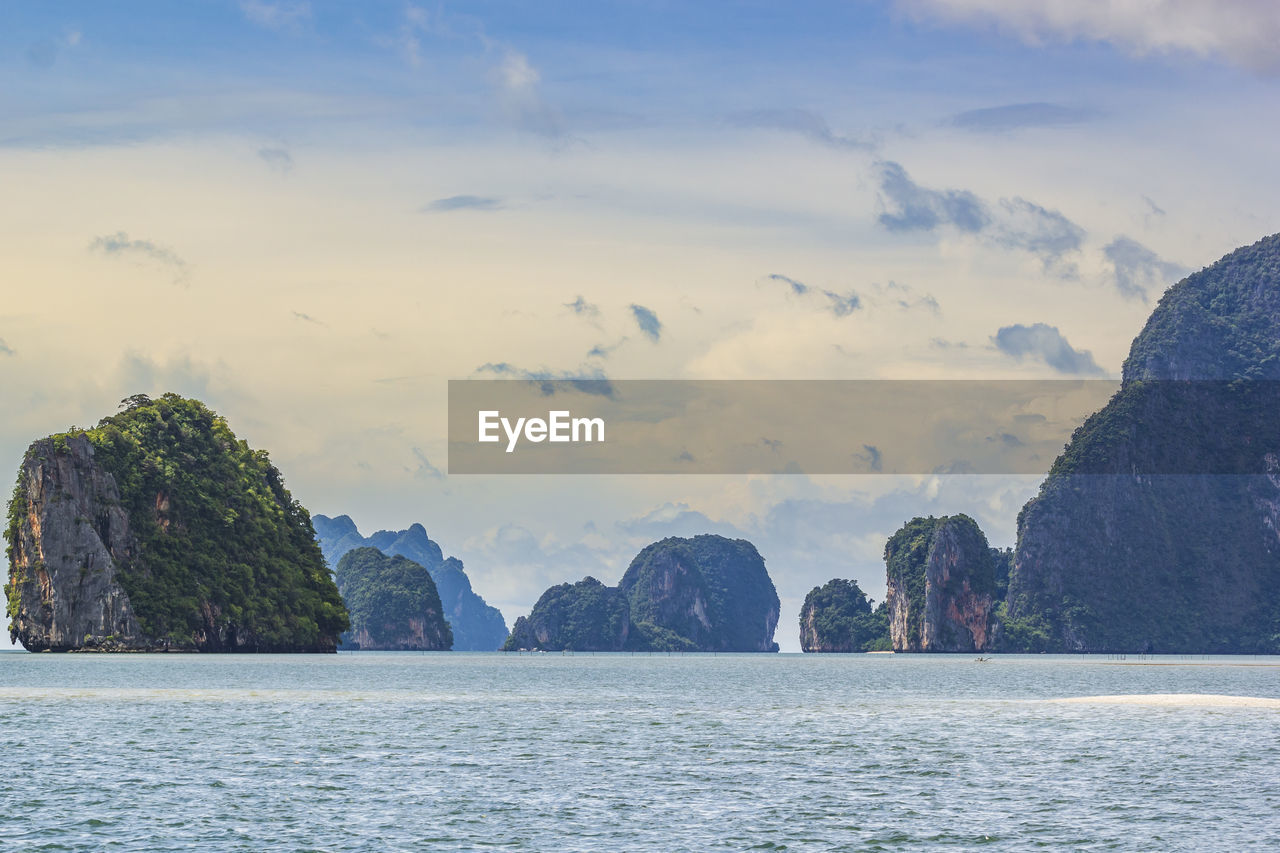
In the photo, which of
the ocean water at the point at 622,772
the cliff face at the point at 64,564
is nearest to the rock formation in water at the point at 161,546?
the cliff face at the point at 64,564

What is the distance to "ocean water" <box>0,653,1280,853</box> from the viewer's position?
1496 inches

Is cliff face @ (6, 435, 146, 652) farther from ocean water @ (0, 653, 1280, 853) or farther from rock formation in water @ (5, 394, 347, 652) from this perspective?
ocean water @ (0, 653, 1280, 853)

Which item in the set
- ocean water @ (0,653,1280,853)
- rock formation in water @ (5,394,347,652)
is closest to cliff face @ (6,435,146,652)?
rock formation in water @ (5,394,347,652)

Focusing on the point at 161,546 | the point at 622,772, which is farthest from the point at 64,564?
the point at 622,772

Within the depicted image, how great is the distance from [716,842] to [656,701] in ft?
189

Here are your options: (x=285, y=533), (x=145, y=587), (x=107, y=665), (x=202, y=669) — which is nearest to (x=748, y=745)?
(x=202, y=669)

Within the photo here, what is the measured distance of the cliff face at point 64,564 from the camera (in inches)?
6117

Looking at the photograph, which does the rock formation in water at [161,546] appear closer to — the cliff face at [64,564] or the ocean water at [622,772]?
the cliff face at [64,564]

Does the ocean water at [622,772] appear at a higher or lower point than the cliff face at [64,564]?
lower

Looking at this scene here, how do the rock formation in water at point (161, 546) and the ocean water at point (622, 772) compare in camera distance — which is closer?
the ocean water at point (622, 772)

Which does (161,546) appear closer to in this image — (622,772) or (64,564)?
(64,564)

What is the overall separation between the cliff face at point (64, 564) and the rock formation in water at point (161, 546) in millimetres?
111

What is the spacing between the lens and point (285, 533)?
187m

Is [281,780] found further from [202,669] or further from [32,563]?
[32,563]
